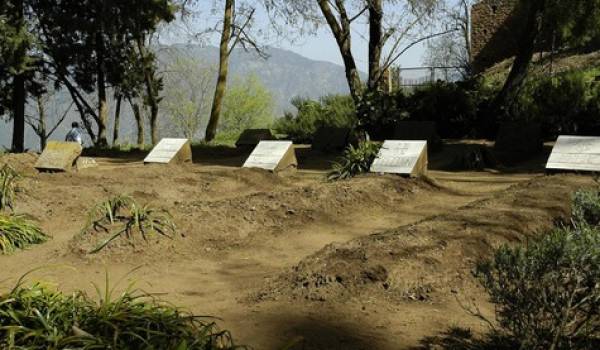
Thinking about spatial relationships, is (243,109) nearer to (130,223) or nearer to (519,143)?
(519,143)

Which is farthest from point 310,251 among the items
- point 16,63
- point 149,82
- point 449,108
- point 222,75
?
point 149,82

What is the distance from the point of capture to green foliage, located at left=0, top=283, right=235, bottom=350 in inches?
122

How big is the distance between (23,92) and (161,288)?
19.7 metres

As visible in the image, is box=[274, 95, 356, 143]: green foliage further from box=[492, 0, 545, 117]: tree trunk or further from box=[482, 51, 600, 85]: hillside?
box=[492, 0, 545, 117]: tree trunk

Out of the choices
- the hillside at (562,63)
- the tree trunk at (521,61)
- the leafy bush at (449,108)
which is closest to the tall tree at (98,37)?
the leafy bush at (449,108)

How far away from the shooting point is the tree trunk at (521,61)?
586 inches

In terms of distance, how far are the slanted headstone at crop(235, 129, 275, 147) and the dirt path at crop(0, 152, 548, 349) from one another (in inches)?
229

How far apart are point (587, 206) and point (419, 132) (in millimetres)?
10803

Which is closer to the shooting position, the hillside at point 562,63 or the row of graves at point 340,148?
the row of graves at point 340,148

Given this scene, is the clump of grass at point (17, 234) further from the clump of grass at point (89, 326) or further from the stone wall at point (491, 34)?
the stone wall at point (491, 34)

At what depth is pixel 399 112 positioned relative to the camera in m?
17.9

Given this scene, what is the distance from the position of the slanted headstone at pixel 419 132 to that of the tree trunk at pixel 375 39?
5.19 feet

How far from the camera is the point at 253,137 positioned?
60.1 ft

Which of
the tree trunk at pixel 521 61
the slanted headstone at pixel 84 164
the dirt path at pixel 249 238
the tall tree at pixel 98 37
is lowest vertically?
the dirt path at pixel 249 238
